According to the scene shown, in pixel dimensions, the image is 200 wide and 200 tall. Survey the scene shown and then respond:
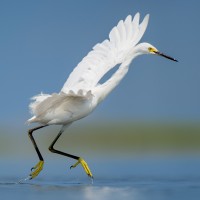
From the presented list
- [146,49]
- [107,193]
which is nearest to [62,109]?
[146,49]

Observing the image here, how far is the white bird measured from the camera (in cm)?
1844

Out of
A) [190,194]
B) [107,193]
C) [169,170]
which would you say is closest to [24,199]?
[107,193]

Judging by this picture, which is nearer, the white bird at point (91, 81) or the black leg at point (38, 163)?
the white bird at point (91, 81)

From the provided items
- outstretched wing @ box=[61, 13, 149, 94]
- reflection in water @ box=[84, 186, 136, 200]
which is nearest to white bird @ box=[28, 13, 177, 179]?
outstretched wing @ box=[61, 13, 149, 94]

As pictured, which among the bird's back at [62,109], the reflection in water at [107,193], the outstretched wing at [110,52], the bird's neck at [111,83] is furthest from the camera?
the outstretched wing at [110,52]

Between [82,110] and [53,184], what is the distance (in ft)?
5.35

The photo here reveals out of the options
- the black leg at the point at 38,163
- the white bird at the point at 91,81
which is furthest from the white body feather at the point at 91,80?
the black leg at the point at 38,163

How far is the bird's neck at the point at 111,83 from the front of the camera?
1874 cm

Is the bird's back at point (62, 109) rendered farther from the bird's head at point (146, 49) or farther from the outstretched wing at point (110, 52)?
the bird's head at point (146, 49)

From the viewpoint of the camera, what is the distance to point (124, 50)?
20516 millimetres

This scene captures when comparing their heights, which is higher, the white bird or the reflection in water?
the white bird

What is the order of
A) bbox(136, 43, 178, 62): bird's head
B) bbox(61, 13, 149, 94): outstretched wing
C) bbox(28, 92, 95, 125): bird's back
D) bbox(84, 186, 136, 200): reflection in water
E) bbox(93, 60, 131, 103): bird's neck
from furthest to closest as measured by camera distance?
bbox(61, 13, 149, 94): outstretched wing
bbox(136, 43, 178, 62): bird's head
bbox(93, 60, 131, 103): bird's neck
bbox(28, 92, 95, 125): bird's back
bbox(84, 186, 136, 200): reflection in water

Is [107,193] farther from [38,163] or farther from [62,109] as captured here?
[38,163]

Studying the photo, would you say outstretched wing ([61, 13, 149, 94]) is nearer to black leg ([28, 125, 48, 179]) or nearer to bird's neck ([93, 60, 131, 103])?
bird's neck ([93, 60, 131, 103])
